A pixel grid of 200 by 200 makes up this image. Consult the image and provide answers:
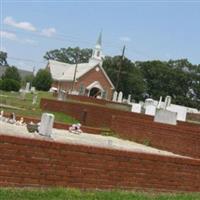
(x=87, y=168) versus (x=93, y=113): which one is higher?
(x=93, y=113)

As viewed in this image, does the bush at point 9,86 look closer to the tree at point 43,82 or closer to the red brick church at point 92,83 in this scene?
the tree at point 43,82

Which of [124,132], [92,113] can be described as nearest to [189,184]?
[124,132]

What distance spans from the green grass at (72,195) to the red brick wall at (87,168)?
0.28 meters

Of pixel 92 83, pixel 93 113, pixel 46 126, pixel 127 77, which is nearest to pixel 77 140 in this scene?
pixel 46 126

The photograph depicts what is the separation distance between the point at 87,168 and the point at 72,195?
2.90 ft

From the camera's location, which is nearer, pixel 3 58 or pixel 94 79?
pixel 94 79

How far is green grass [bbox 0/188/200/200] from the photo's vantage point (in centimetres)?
725

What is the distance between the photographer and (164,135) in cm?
1536

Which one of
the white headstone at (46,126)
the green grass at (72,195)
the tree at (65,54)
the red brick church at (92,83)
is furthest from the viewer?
the tree at (65,54)

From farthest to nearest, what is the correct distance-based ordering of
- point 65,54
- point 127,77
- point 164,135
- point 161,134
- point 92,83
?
point 65,54
point 127,77
point 92,83
point 161,134
point 164,135

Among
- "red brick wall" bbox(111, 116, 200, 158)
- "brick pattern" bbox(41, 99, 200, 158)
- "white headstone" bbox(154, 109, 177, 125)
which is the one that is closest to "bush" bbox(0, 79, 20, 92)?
"brick pattern" bbox(41, 99, 200, 158)

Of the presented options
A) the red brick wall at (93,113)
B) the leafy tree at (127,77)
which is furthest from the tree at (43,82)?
the red brick wall at (93,113)

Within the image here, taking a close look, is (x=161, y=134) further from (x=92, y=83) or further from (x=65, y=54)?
(x=65, y=54)

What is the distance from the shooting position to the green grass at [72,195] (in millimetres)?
7250
